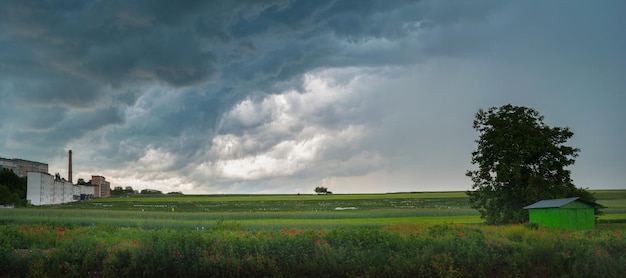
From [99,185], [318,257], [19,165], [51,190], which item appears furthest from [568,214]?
[99,185]

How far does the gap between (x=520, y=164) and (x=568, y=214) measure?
10.3 metres

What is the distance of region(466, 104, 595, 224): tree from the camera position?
4959cm

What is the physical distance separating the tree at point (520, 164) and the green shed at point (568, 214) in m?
7.92

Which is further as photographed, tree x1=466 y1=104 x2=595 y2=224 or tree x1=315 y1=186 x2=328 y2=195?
tree x1=315 y1=186 x2=328 y2=195

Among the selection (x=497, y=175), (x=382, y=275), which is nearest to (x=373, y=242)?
(x=382, y=275)

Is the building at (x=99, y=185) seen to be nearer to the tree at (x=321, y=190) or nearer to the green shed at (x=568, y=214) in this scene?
the tree at (x=321, y=190)

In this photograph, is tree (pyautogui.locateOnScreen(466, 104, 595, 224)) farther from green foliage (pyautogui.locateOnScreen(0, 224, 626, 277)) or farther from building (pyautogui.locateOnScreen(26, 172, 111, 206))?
building (pyautogui.locateOnScreen(26, 172, 111, 206))

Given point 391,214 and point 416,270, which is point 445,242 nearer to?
point 416,270

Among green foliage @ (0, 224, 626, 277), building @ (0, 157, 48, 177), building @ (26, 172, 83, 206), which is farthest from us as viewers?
building @ (0, 157, 48, 177)

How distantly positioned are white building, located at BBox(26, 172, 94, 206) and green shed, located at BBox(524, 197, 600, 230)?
359ft

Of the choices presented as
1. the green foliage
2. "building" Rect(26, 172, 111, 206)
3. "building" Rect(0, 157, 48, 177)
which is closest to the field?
the green foliage

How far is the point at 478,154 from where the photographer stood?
53188mm

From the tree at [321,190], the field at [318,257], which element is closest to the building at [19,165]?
the tree at [321,190]

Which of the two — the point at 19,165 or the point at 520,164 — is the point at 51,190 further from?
the point at 520,164
